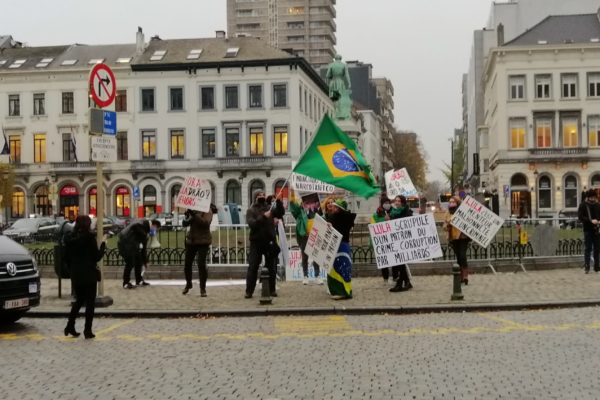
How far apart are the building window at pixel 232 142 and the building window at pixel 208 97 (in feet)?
8.18

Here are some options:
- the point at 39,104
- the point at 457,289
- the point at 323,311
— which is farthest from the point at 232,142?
the point at 323,311

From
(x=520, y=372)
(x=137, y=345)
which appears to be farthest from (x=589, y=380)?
(x=137, y=345)

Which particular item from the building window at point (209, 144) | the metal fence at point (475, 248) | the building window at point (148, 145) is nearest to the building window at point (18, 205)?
the building window at point (148, 145)

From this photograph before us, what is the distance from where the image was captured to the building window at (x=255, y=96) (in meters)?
64.5

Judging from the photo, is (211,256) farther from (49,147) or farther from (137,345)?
(49,147)

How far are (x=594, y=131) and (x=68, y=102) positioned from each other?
45988 millimetres

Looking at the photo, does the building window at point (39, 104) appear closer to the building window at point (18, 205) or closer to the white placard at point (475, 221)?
the building window at point (18, 205)

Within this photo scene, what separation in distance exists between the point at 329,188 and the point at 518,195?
51.5m

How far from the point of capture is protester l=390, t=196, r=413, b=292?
1532cm

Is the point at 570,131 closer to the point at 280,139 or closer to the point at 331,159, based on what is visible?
the point at 280,139

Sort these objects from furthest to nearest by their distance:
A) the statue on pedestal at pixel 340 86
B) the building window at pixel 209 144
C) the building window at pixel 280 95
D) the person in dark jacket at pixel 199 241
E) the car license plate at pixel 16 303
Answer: the building window at pixel 209 144 → the building window at pixel 280 95 → the statue on pedestal at pixel 340 86 → the person in dark jacket at pixel 199 241 → the car license plate at pixel 16 303

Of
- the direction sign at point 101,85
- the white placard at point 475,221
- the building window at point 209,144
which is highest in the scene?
the building window at point 209,144

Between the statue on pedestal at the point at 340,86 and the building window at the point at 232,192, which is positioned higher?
the statue on pedestal at the point at 340,86

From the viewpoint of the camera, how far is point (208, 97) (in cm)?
6519
